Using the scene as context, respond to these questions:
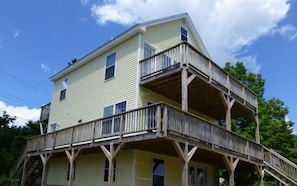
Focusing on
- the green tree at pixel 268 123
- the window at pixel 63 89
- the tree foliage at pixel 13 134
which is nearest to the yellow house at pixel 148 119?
the window at pixel 63 89

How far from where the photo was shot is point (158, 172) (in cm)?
1634

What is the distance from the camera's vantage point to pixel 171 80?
1546cm

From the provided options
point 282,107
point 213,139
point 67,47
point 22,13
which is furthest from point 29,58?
point 282,107

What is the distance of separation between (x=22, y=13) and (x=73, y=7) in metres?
3.61

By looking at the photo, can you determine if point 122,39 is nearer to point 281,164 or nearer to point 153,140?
point 153,140

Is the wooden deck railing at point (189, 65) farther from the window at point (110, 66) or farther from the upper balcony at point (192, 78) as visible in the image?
the window at point (110, 66)

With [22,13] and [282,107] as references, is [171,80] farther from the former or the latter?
[282,107]

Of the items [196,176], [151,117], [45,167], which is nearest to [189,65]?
[151,117]

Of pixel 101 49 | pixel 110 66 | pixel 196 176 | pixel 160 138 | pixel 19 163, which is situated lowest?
pixel 196 176

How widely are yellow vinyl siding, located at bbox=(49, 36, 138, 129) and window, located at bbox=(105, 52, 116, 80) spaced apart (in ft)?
1.00

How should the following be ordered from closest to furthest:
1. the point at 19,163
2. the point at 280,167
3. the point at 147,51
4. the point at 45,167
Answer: the point at 45,167 < the point at 147,51 < the point at 280,167 < the point at 19,163

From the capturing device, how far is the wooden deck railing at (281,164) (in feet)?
60.4

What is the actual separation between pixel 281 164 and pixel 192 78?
9.34 meters

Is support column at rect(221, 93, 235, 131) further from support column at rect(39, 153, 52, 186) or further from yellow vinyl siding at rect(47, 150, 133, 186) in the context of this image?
support column at rect(39, 153, 52, 186)
